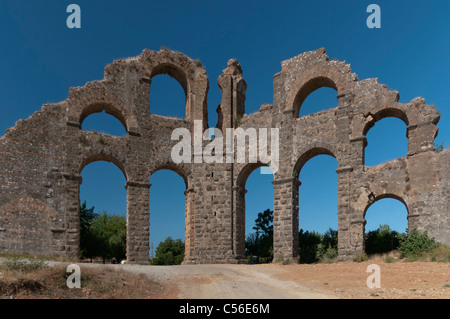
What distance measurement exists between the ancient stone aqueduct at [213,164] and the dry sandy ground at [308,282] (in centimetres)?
325

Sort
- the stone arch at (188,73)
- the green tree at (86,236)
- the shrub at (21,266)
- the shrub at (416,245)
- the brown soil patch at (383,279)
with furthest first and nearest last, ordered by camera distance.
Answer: the green tree at (86,236) → the stone arch at (188,73) → the shrub at (416,245) → the shrub at (21,266) → the brown soil patch at (383,279)

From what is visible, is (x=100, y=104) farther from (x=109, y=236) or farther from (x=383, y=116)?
(x=109, y=236)

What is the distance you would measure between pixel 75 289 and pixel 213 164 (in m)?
11.2

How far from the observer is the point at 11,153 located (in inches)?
691

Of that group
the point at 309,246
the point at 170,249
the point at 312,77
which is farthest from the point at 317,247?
the point at 170,249

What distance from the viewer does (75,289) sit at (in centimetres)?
1078

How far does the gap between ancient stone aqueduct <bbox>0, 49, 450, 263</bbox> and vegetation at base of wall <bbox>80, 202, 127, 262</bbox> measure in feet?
19.0

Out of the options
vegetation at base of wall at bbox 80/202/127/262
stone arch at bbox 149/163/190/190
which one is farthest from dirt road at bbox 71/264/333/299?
vegetation at base of wall at bbox 80/202/127/262

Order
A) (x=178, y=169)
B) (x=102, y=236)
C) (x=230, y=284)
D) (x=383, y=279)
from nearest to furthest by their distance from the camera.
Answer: (x=383, y=279), (x=230, y=284), (x=178, y=169), (x=102, y=236)

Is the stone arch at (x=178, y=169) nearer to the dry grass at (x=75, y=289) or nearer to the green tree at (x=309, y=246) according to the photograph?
the green tree at (x=309, y=246)

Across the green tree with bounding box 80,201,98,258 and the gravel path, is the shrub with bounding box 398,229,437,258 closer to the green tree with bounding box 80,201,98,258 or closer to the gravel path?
the gravel path

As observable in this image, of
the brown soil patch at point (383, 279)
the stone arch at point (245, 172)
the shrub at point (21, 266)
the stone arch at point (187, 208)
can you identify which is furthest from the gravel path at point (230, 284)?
the stone arch at point (245, 172)

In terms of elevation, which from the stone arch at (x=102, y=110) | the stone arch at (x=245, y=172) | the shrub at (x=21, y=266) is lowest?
the shrub at (x=21, y=266)

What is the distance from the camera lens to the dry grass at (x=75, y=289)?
989 centimetres
